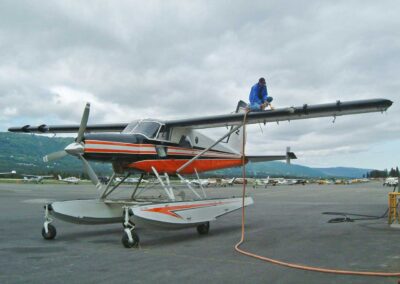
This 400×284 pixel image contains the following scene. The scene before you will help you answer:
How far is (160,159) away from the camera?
11344 mm

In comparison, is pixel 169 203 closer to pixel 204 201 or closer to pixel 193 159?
pixel 204 201

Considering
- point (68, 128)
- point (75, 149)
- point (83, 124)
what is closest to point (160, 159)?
point (83, 124)

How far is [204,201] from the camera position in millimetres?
10812

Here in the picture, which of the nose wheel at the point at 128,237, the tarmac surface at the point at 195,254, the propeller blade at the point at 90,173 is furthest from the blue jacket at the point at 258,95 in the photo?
the nose wheel at the point at 128,237

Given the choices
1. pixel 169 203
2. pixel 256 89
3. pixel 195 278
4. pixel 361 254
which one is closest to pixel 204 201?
pixel 169 203

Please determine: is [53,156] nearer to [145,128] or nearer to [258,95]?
[145,128]

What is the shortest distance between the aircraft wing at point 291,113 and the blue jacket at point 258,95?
42cm

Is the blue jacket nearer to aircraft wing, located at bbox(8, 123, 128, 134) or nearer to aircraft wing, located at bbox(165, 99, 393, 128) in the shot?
aircraft wing, located at bbox(165, 99, 393, 128)

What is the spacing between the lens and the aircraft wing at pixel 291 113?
984 cm

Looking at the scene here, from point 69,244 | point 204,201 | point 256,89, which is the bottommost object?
point 69,244

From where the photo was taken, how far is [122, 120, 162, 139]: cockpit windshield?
36.8ft

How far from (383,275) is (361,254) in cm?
186

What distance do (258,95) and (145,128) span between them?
349cm

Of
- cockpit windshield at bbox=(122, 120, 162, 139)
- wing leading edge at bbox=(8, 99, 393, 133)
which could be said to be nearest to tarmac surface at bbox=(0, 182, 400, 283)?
cockpit windshield at bbox=(122, 120, 162, 139)
